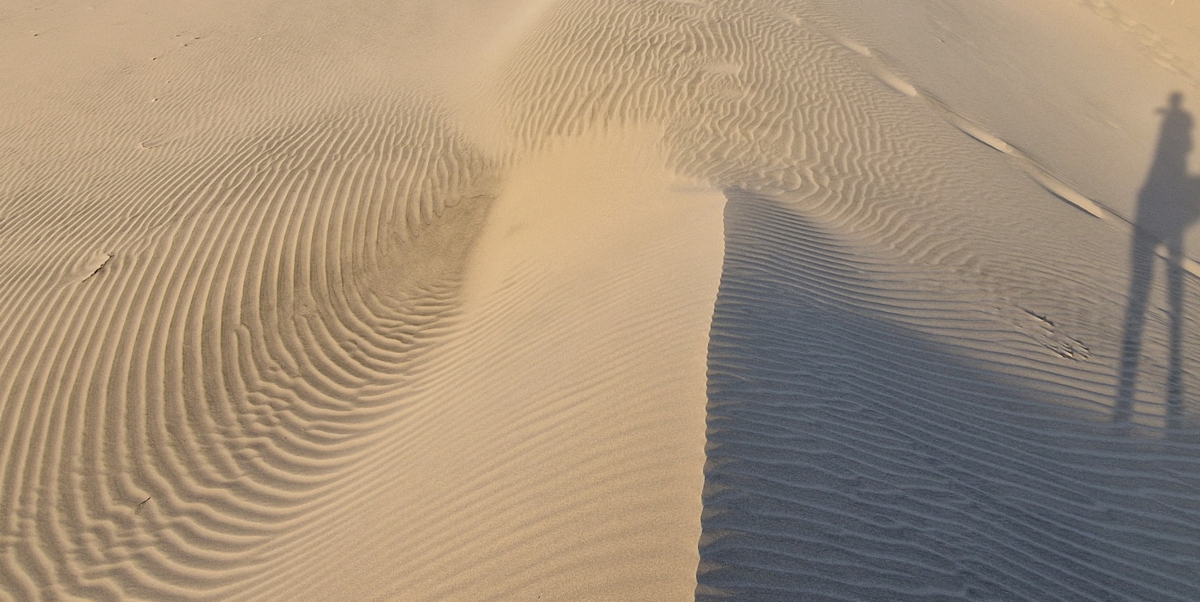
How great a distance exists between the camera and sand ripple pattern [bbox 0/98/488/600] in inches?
167

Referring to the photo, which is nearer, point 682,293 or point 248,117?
point 682,293

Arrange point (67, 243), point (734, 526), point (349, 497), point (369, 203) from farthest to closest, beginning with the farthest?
point (369, 203) < point (67, 243) < point (349, 497) < point (734, 526)

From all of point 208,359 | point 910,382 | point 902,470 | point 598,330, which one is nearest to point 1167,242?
point 910,382

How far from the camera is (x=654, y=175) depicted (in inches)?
286

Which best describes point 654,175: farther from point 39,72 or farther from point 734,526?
point 39,72

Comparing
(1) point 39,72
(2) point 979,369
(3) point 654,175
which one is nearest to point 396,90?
(3) point 654,175

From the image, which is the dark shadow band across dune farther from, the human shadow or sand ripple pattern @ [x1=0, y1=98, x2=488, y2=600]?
sand ripple pattern @ [x1=0, y1=98, x2=488, y2=600]

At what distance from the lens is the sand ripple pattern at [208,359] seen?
4.25 meters

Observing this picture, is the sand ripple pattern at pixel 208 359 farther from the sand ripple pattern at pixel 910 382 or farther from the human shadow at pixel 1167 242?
the human shadow at pixel 1167 242

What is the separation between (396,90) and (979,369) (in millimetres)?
9236

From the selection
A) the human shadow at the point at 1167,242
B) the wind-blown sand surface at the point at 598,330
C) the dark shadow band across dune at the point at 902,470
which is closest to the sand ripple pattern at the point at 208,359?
the wind-blown sand surface at the point at 598,330

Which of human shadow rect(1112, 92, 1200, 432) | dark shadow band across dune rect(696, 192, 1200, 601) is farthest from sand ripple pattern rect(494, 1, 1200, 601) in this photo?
human shadow rect(1112, 92, 1200, 432)

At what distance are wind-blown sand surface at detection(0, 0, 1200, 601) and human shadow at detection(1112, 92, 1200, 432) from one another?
0.17 ft

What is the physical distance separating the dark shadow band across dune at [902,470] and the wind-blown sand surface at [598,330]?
0.02 metres
